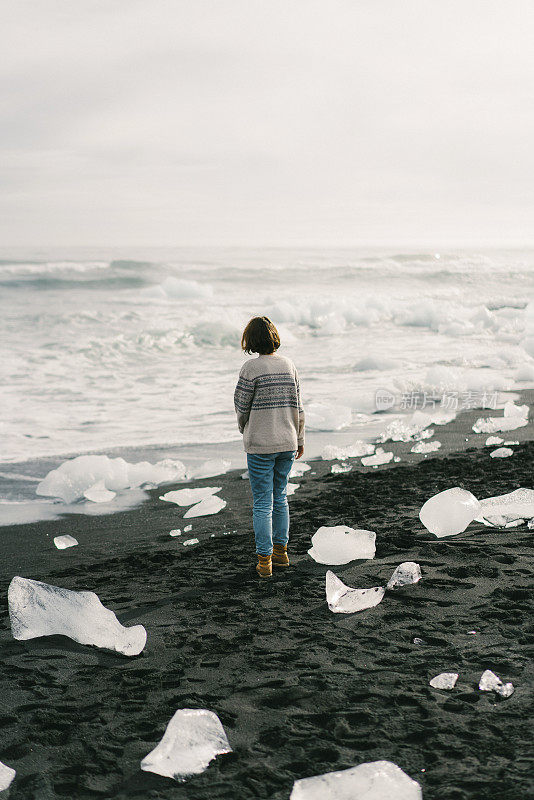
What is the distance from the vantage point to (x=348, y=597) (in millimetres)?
3588

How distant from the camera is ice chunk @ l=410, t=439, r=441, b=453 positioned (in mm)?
7244

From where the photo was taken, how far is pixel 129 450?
8.66m

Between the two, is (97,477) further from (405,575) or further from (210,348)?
(210,348)

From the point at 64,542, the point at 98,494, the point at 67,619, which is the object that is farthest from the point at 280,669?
the point at 98,494

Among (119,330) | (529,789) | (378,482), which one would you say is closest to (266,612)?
(529,789)

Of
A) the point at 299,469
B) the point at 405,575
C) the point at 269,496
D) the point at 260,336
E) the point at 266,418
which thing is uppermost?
the point at 260,336

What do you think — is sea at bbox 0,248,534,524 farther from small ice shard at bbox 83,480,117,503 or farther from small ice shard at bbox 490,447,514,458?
small ice shard at bbox 490,447,514,458

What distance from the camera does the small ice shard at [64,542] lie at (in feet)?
16.7

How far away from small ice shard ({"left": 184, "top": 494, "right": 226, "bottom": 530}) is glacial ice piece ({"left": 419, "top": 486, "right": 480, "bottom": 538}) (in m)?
1.76

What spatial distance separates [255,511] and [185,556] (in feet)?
2.28

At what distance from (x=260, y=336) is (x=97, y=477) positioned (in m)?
3.23

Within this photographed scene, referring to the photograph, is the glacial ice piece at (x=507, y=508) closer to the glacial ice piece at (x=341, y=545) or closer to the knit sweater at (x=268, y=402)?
the glacial ice piece at (x=341, y=545)

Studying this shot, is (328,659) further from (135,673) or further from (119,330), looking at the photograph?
(119,330)

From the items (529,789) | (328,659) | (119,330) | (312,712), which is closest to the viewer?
(529,789)
